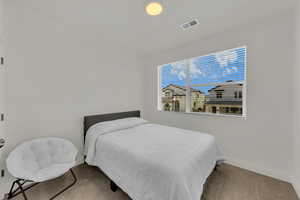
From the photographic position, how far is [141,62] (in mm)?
3699

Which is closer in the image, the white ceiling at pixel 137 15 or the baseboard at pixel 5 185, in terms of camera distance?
the baseboard at pixel 5 185

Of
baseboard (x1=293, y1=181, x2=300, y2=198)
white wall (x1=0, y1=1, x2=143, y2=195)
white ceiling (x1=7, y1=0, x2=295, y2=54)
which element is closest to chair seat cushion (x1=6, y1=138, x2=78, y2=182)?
white wall (x1=0, y1=1, x2=143, y2=195)

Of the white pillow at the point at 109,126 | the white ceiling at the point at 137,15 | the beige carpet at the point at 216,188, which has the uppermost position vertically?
the white ceiling at the point at 137,15

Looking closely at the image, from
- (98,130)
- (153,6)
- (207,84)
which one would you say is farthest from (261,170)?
(153,6)

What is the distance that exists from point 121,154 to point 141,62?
9.29 ft

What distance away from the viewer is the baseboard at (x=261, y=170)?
187 cm

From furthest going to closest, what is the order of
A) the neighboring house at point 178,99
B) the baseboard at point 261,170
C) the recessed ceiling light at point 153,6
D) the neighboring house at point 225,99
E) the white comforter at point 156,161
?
the neighboring house at point 178,99 → the neighboring house at point 225,99 → the baseboard at point 261,170 → the recessed ceiling light at point 153,6 → the white comforter at point 156,161

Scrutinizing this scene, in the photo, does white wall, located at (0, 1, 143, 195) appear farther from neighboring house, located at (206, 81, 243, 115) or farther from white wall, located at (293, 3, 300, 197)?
white wall, located at (293, 3, 300, 197)

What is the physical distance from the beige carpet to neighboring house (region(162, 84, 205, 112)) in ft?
4.68

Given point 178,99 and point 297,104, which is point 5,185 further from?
point 297,104

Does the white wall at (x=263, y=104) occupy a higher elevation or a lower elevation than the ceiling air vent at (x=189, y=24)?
lower

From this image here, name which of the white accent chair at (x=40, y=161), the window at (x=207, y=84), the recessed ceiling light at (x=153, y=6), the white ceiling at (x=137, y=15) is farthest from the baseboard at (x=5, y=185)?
the window at (x=207, y=84)

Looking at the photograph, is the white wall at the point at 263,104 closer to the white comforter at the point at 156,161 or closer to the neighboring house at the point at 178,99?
the neighboring house at the point at 178,99

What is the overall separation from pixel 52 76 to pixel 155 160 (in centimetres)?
212
